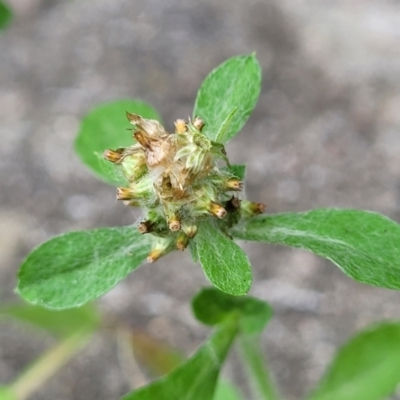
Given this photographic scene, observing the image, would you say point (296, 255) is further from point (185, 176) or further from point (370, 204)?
point (185, 176)

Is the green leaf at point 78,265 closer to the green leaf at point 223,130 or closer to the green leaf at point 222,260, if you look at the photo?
the green leaf at point 222,260

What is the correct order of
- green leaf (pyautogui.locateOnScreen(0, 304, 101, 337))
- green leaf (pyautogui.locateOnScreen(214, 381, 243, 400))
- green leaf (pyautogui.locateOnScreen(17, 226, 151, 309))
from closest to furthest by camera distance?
green leaf (pyautogui.locateOnScreen(17, 226, 151, 309)), green leaf (pyautogui.locateOnScreen(214, 381, 243, 400)), green leaf (pyautogui.locateOnScreen(0, 304, 101, 337))

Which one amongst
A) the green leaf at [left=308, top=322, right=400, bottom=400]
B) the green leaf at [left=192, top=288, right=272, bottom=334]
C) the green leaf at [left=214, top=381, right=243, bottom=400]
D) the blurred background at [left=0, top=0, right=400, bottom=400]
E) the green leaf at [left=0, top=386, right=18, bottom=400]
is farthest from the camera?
the blurred background at [left=0, top=0, right=400, bottom=400]

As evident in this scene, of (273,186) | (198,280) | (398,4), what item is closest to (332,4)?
(398,4)

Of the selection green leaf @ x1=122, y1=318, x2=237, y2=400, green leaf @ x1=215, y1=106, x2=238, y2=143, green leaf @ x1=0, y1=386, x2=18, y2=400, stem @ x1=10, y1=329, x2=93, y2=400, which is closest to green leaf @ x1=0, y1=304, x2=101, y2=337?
stem @ x1=10, y1=329, x2=93, y2=400

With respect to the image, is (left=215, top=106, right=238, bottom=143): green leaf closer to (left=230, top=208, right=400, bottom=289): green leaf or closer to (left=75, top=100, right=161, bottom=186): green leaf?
(left=230, top=208, right=400, bottom=289): green leaf

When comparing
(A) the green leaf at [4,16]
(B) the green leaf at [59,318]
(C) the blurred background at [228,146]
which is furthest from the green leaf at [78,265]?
(B) the green leaf at [59,318]

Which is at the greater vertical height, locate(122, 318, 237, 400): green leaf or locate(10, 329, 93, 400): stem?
locate(10, 329, 93, 400): stem
